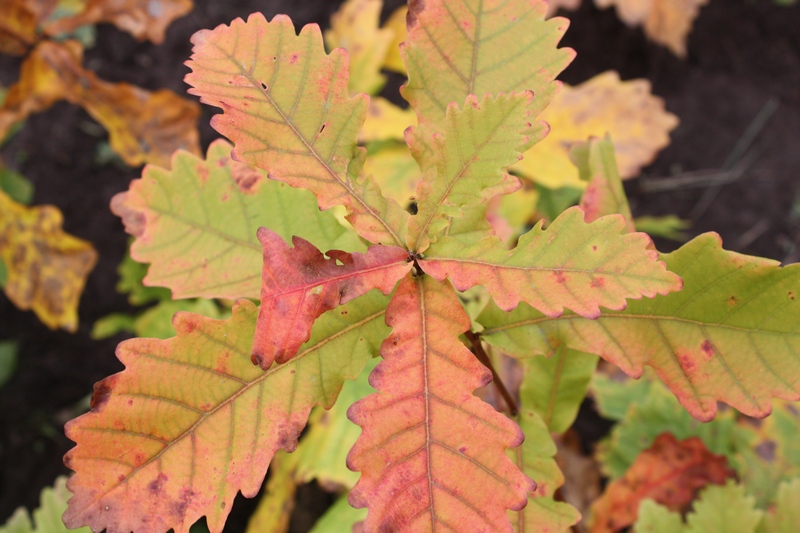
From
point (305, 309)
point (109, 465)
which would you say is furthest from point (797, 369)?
point (109, 465)

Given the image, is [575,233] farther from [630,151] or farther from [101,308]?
[101,308]

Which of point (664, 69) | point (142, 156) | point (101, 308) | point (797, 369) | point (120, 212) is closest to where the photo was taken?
point (797, 369)

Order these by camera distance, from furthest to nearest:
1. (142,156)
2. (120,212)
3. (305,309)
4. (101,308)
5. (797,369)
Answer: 1. (101,308)
2. (142,156)
3. (120,212)
4. (797,369)
5. (305,309)

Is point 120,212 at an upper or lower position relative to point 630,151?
upper

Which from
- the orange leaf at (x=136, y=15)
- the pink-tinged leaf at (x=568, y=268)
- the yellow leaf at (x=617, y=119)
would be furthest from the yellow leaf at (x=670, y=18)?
the pink-tinged leaf at (x=568, y=268)

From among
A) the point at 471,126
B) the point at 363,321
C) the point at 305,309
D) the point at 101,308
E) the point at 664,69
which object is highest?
the point at 471,126

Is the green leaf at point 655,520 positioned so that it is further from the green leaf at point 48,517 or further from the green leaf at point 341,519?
the green leaf at point 48,517

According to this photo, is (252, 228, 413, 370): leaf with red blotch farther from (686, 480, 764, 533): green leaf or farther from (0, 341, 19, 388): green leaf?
(0, 341, 19, 388): green leaf
